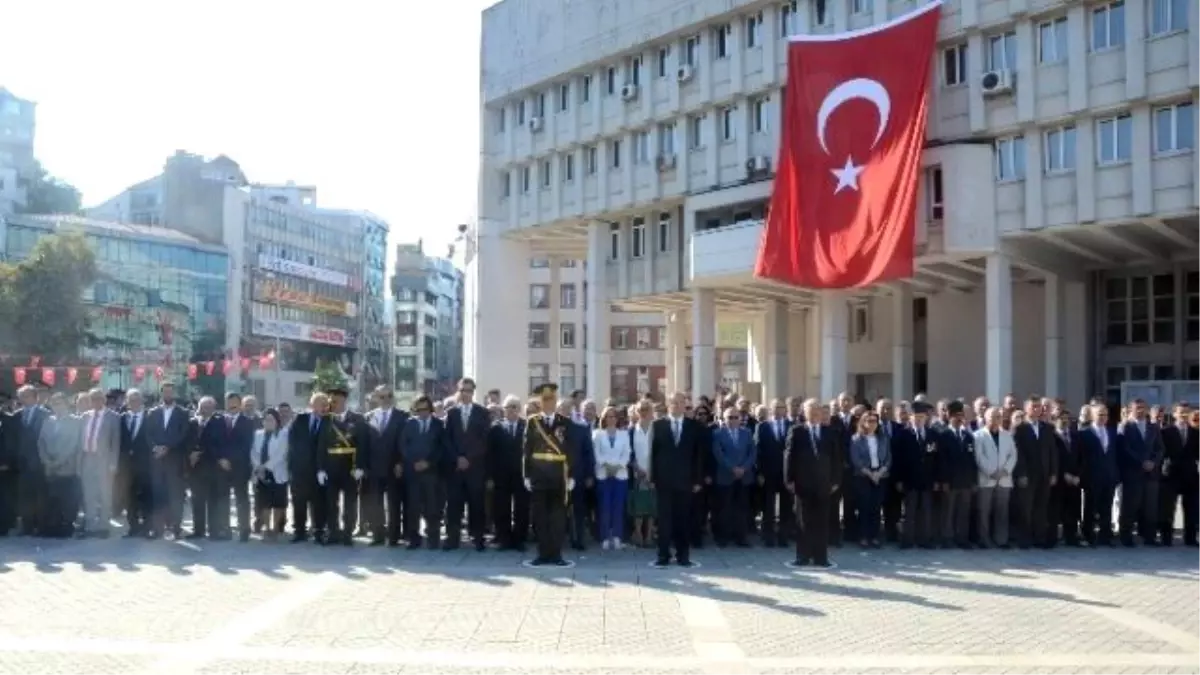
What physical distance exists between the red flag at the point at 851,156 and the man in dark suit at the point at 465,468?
18.6 meters

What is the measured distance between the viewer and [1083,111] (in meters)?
30.2

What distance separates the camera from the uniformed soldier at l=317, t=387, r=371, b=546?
16.3 meters

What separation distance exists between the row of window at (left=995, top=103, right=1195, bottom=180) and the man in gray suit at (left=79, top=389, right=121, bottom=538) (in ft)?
76.0

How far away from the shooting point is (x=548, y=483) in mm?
14234

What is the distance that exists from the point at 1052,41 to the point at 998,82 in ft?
5.12

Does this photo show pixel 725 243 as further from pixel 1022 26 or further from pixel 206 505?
pixel 206 505

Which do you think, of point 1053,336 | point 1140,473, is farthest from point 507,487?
point 1053,336

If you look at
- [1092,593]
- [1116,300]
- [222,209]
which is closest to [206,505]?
[1092,593]

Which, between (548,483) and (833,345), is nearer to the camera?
(548,483)

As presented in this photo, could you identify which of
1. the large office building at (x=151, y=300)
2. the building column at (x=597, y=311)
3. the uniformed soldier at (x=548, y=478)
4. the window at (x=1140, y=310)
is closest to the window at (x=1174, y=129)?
the window at (x=1140, y=310)

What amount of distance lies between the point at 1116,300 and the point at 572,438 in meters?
27.1

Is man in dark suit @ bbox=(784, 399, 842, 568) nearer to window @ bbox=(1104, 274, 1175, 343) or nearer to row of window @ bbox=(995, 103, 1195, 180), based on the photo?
row of window @ bbox=(995, 103, 1195, 180)

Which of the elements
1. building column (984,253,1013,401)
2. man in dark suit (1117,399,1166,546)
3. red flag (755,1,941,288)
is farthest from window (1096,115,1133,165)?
man in dark suit (1117,399,1166,546)

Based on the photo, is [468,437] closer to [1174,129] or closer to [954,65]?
[1174,129]
